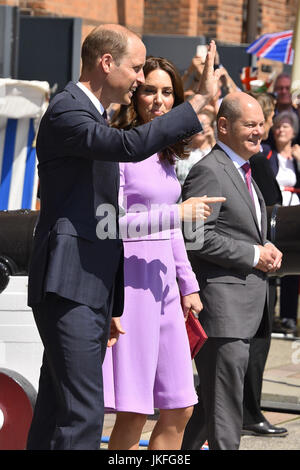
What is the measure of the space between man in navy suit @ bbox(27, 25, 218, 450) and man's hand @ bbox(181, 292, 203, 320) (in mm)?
803

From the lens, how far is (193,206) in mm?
4066

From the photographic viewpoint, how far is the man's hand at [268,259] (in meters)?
4.92

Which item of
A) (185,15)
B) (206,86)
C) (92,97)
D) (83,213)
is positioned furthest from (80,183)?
(185,15)

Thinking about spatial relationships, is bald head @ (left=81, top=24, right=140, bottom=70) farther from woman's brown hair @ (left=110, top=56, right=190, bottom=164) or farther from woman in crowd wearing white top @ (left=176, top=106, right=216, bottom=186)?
woman in crowd wearing white top @ (left=176, top=106, right=216, bottom=186)

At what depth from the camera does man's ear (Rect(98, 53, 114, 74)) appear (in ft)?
12.6

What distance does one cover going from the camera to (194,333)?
4.70 metres

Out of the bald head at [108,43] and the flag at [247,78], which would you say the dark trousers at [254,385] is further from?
the flag at [247,78]

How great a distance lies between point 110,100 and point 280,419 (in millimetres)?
3382

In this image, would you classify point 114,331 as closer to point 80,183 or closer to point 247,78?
point 80,183

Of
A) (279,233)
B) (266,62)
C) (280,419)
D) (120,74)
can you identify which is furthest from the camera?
(266,62)

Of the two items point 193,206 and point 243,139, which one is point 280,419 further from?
point 193,206

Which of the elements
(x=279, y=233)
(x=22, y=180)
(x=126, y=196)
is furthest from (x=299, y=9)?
(x=126, y=196)

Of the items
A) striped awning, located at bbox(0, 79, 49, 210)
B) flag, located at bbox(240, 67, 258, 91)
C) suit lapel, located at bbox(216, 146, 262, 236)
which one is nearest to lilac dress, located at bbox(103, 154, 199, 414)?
suit lapel, located at bbox(216, 146, 262, 236)

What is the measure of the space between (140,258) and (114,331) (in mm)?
324
